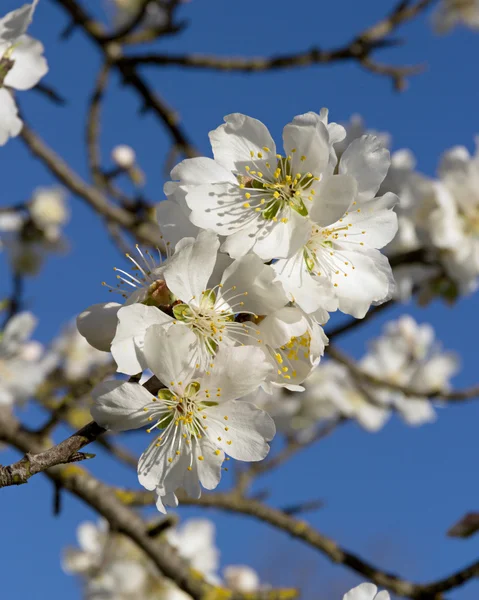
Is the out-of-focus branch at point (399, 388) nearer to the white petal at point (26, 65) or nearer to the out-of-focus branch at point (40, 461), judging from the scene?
the white petal at point (26, 65)

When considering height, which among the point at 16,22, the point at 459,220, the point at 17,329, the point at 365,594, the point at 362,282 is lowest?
the point at 459,220

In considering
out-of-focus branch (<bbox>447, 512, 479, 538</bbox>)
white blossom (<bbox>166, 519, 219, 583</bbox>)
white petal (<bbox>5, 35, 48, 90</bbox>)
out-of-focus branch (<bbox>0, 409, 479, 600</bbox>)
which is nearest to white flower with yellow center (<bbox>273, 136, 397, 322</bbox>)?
out-of-focus branch (<bbox>447, 512, 479, 538</bbox>)

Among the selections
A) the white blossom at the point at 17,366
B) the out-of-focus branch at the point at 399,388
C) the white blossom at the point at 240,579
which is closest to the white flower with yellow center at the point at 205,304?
the white blossom at the point at 17,366

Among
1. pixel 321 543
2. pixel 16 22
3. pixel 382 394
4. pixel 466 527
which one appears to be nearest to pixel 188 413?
pixel 466 527

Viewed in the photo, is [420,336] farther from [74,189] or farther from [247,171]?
[247,171]

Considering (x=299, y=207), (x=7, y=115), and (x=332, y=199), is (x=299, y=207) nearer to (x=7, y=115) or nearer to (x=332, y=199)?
(x=332, y=199)

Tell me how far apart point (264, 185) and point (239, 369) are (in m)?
0.32

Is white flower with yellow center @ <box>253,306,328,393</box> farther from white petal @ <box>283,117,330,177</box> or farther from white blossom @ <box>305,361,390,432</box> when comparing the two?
white blossom @ <box>305,361,390,432</box>

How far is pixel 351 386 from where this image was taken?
511cm

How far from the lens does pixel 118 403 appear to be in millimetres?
949

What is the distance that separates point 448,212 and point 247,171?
6.34ft

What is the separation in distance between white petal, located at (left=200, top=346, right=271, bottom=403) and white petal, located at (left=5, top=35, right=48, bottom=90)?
0.85m

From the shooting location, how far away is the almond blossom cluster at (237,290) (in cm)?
96

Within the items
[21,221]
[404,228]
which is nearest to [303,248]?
[404,228]
